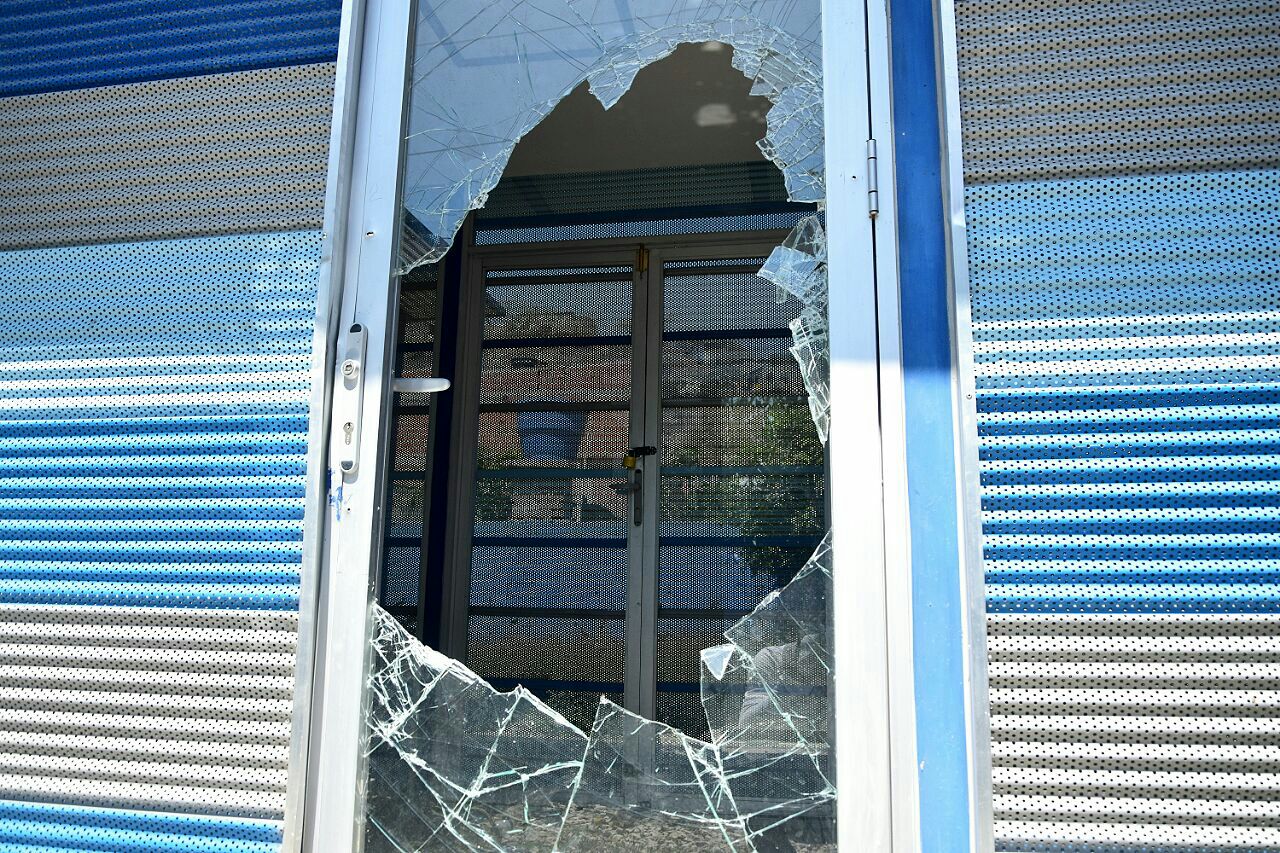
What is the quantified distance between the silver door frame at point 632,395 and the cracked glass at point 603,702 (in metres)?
1.87

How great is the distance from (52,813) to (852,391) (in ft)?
5.43

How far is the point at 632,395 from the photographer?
12.7 ft

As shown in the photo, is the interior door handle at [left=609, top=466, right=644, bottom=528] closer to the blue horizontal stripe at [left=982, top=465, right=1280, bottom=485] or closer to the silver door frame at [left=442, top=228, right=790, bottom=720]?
the silver door frame at [left=442, top=228, right=790, bottom=720]

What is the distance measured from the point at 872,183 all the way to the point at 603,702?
1.14 meters

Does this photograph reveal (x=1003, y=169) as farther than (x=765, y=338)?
No

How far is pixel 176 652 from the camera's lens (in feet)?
5.56

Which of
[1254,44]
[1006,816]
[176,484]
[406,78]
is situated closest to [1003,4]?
[1254,44]

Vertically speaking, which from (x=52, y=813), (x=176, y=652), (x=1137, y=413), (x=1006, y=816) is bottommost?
(x=52, y=813)

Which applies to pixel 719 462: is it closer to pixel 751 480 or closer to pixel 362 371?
pixel 751 480

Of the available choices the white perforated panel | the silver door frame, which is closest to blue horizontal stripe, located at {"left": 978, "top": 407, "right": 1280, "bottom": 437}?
the white perforated panel

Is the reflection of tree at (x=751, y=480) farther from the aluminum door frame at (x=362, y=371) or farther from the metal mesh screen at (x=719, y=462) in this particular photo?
the aluminum door frame at (x=362, y=371)

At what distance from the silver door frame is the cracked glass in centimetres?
187

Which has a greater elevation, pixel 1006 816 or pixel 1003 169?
pixel 1003 169

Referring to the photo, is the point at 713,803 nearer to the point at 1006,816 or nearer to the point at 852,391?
the point at 1006,816
